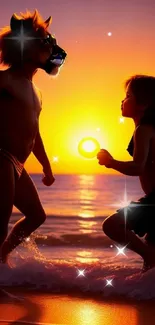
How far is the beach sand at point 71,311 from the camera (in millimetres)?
3396

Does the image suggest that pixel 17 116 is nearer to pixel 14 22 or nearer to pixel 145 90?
pixel 14 22

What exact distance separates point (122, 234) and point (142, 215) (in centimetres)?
25

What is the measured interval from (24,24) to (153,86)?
3.56 feet

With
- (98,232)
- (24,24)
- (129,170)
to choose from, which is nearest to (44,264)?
(129,170)

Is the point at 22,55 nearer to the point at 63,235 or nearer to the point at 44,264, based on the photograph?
the point at 44,264

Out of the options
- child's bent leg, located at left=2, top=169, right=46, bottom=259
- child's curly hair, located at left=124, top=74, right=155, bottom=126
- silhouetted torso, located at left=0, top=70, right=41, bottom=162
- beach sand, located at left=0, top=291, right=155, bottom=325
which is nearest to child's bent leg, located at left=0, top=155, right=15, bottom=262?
silhouetted torso, located at left=0, top=70, right=41, bottom=162

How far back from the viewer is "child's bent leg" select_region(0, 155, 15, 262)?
13.4ft

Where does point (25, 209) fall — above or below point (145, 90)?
below

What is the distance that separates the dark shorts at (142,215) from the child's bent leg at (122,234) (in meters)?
0.05

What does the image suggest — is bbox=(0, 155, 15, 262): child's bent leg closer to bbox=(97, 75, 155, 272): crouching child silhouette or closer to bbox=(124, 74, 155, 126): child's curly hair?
bbox=(97, 75, 155, 272): crouching child silhouette

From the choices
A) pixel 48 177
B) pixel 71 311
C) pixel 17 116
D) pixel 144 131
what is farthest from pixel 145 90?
pixel 71 311

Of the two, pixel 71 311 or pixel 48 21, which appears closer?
pixel 71 311

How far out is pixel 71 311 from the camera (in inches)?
144

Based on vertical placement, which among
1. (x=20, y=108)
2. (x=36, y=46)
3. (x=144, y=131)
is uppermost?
(x=36, y=46)
